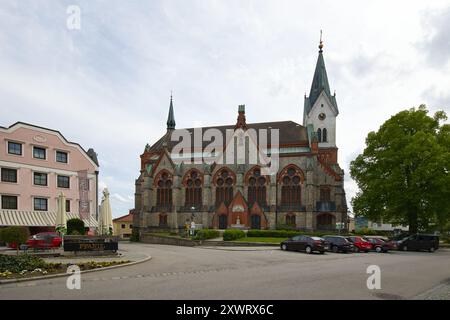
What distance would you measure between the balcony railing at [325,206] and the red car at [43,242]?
34986mm

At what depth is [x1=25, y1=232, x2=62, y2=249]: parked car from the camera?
28297mm

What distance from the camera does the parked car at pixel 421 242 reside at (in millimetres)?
35875

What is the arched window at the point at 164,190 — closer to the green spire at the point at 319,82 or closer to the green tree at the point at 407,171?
the green spire at the point at 319,82

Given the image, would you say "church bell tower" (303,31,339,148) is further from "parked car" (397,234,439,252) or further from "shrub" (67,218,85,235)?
"shrub" (67,218,85,235)

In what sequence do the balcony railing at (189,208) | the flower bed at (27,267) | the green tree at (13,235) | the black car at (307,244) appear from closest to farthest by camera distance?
1. the flower bed at (27,267)
2. the green tree at (13,235)
3. the black car at (307,244)
4. the balcony railing at (189,208)

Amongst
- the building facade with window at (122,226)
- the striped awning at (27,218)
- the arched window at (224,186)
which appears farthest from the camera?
the building facade with window at (122,226)

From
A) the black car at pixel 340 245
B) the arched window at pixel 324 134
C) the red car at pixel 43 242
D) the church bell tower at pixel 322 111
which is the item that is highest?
the church bell tower at pixel 322 111

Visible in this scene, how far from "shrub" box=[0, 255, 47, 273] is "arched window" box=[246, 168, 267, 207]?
41018 millimetres

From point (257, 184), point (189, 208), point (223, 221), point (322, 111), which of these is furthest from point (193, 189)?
point (322, 111)

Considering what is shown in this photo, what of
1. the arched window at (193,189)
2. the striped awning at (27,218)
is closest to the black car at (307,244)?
the striped awning at (27,218)

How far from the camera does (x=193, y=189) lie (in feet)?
201

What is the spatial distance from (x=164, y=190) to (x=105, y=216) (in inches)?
1344

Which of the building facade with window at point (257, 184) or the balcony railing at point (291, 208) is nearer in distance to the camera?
the balcony railing at point (291, 208)
